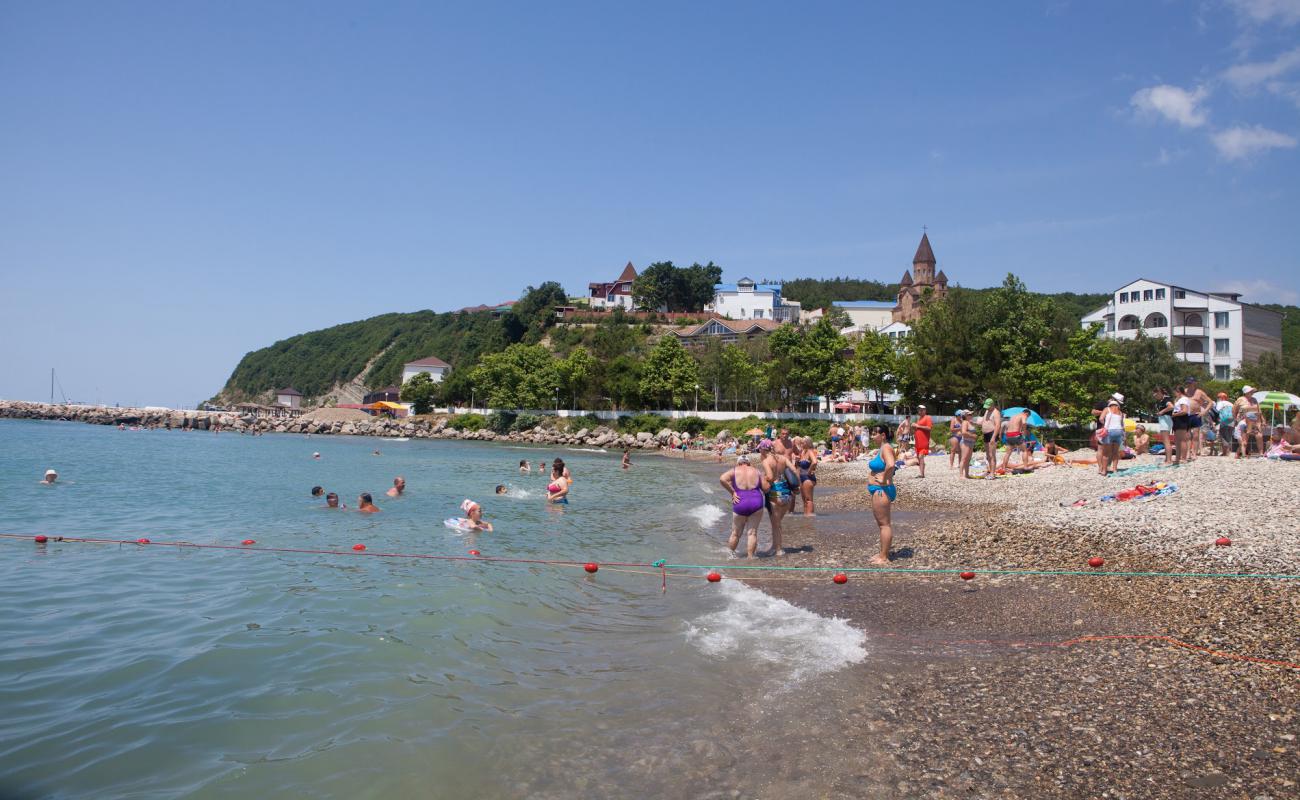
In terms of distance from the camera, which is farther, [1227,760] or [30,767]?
[30,767]

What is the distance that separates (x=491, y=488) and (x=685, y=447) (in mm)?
32234

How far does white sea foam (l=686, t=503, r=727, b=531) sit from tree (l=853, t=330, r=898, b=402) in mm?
35747

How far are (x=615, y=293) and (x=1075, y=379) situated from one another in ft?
321

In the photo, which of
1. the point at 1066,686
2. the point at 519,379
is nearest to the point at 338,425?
the point at 519,379

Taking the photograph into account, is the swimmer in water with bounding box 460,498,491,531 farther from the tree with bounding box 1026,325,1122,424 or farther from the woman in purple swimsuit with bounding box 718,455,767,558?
the tree with bounding box 1026,325,1122,424

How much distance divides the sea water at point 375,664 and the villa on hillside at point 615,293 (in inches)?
4559

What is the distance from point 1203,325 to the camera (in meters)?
63.5

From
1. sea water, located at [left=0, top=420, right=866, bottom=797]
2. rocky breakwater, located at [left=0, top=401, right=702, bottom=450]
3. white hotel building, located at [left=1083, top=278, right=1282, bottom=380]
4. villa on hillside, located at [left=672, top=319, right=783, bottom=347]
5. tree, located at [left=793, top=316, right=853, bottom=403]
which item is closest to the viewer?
sea water, located at [left=0, top=420, right=866, bottom=797]

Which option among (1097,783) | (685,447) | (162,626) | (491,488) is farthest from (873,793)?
(685,447)

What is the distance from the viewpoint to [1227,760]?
4605mm

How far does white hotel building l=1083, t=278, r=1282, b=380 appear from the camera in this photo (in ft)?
206

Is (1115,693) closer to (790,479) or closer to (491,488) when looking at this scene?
(790,479)

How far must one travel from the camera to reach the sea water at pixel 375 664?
17.1 ft

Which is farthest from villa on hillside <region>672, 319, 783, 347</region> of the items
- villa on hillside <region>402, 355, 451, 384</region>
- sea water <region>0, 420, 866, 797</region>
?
sea water <region>0, 420, 866, 797</region>
